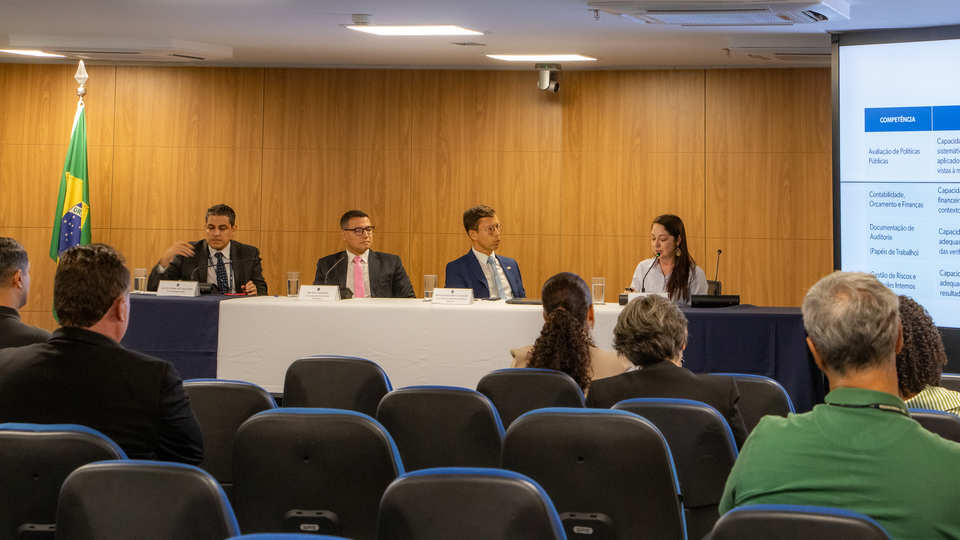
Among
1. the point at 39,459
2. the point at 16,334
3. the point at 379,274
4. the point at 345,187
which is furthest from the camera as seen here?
the point at 345,187

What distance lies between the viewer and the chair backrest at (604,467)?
1.96 m

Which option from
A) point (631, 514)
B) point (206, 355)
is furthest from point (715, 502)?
point (206, 355)

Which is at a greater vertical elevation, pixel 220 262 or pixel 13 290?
pixel 220 262

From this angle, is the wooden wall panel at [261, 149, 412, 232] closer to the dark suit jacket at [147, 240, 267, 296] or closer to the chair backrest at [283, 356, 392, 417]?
the dark suit jacket at [147, 240, 267, 296]

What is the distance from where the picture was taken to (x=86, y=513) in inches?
63.3

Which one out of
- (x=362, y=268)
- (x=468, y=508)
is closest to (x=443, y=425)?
(x=468, y=508)

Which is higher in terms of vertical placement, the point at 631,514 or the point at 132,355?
the point at 132,355

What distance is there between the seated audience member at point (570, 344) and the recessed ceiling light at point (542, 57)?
408 cm

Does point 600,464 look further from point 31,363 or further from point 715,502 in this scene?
point 31,363

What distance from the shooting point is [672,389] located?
260cm

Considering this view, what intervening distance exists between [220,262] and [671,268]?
10.4 ft

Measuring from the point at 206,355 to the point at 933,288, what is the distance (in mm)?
4554

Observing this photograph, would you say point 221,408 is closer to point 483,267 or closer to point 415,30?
point 483,267

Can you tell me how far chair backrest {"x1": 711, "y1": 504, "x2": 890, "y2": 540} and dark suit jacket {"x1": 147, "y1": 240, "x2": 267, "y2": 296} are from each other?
4.83 metres
